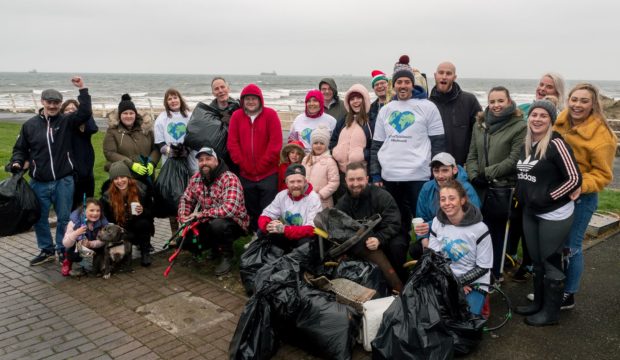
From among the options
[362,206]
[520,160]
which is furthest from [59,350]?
[520,160]

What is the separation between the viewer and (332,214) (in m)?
4.25

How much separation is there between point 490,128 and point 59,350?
154 inches

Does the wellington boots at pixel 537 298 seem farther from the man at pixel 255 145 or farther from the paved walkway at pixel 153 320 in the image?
the man at pixel 255 145

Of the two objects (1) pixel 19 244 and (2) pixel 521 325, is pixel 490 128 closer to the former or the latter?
(2) pixel 521 325

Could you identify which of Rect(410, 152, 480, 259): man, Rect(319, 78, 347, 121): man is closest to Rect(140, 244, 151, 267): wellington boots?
Rect(319, 78, 347, 121): man

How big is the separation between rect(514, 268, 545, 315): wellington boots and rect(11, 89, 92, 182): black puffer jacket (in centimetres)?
464

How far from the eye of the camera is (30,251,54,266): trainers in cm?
527

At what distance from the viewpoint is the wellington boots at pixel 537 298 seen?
12.8 ft

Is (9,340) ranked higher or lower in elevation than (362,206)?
lower

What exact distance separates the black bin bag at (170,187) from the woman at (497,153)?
310 centimetres

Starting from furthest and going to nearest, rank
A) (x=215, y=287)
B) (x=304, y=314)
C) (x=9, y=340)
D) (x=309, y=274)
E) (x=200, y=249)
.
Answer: (x=200, y=249)
(x=215, y=287)
(x=309, y=274)
(x=9, y=340)
(x=304, y=314)

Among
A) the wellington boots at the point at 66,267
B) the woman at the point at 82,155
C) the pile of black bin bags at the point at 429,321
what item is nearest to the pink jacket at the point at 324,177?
the pile of black bin bags at the point at 429,321

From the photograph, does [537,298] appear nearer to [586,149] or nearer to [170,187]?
[586,149]

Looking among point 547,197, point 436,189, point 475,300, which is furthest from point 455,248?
point 547,197
